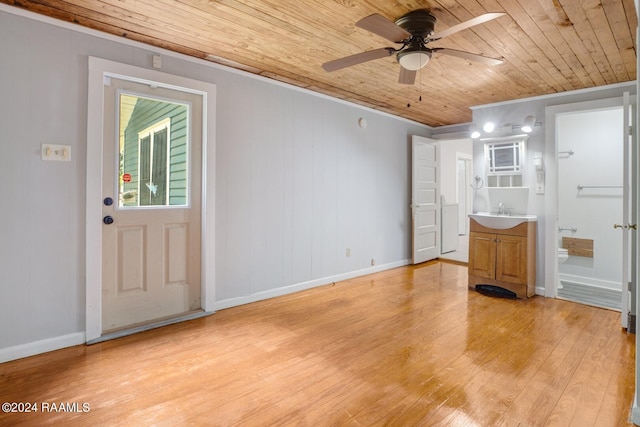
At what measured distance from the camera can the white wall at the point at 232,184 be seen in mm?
2375

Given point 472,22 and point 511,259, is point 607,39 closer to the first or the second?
point 472,22

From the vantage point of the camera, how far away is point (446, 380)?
217 cm

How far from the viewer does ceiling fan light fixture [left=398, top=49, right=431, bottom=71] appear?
237cm

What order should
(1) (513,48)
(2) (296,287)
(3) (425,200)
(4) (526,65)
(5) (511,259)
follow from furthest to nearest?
(3) (425,200) < (2) (296,287) < (5) (511,259) < (4) (526,65) < (1) (513,48)

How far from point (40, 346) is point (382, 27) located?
3202 mm

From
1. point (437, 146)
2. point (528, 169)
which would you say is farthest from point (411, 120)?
point (528, 169)

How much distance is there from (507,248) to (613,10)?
2.50m

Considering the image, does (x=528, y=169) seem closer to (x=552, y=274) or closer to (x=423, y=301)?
(x=552, y=274)

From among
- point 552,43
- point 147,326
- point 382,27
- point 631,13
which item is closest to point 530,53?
point 552,43

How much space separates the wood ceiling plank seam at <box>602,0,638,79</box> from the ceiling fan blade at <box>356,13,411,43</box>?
129cm

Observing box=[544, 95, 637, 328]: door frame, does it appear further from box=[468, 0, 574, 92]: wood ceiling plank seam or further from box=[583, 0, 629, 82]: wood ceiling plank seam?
box=[583, 0, 629, 82]: wood ceiling plank seam

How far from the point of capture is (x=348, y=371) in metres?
2.28

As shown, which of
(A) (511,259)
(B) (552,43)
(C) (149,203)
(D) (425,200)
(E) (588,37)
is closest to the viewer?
(E) (588,37)

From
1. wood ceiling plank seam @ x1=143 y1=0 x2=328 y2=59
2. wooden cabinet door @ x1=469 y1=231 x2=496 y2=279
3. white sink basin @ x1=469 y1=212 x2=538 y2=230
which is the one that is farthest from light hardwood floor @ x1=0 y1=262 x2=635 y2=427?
wood ceiling plank seam @ x1=143 y1=0 x2=328 y2=59
